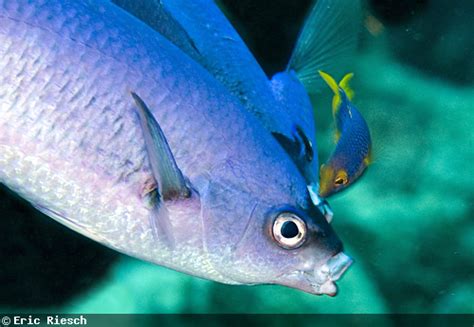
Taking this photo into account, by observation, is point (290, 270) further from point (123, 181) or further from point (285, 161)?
point (123, 181)

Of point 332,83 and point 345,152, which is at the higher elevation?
point 332,83

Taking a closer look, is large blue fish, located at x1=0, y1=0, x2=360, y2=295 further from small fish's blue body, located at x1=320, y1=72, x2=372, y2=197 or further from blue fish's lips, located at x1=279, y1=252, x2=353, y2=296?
small fish's blue body, located at x1=320, y1=72, x2=372, y2=197

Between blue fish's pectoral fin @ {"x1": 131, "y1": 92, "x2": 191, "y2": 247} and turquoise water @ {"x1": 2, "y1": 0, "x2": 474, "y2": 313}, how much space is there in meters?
1.60

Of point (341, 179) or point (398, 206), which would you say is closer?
point (341, 179)

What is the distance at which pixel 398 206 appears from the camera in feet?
9.96

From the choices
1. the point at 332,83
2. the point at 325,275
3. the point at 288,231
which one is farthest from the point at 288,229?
the point at 332,83

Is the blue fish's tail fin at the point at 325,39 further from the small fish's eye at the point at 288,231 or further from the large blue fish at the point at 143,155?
the small fish's eye at the point at 288,231

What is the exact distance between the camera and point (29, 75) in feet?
3.58

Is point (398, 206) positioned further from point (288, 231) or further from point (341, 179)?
point (288, 231)

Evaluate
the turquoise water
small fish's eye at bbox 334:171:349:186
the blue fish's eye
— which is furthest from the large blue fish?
the turquoise water

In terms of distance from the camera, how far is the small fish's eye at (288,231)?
1131mm

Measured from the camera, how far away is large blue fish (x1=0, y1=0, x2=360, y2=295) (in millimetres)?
1093

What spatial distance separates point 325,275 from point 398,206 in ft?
6.76

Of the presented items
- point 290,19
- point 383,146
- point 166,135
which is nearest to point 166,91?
point 166,135
